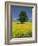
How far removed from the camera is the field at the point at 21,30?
49.6 inches

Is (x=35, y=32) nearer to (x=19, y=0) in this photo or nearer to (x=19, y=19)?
(x=19, y=19)

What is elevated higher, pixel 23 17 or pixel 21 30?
pixel 23 17

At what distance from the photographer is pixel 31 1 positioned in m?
1.32

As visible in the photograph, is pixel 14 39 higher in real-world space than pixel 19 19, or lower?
lower

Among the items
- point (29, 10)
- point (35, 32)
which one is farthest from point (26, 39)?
point (29, 10)

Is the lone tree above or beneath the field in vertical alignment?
above

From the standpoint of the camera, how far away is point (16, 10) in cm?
127

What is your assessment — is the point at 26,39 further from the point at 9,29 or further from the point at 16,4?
the point at 16,4

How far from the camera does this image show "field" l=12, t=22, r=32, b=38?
126cm

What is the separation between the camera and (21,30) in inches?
50.4

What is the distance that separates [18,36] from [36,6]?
0.51 metres

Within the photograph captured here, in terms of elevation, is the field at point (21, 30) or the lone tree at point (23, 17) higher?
the lone tree at point (23, 17)
